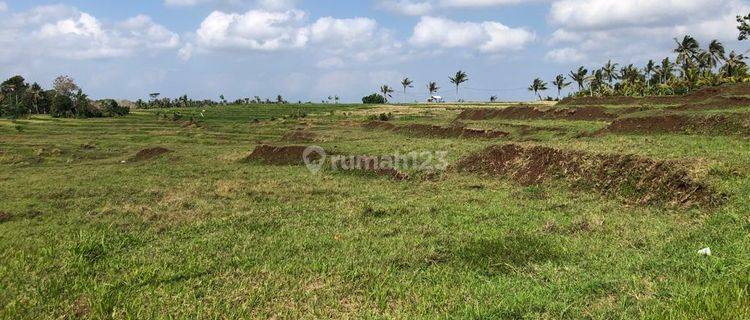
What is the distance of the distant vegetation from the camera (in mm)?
91375

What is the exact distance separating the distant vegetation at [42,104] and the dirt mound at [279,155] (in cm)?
7461

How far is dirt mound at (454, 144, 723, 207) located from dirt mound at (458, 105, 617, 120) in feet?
66.8

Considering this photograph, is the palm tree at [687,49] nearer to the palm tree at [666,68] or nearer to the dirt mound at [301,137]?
the palm tree at [666,68]

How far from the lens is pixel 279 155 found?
31.4 metres

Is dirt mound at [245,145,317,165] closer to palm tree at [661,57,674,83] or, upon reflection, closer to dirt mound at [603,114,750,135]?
dirt mound at [603,114,750,135]

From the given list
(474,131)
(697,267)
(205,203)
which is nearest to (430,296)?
(697,267)

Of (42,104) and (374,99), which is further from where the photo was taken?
(374,99)

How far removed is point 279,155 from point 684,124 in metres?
22.2

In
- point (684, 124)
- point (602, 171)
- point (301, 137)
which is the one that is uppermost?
point (684, 124)

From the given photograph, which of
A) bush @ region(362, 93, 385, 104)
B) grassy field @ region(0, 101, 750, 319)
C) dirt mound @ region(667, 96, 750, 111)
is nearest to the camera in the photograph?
grassy field @ region(0, 101, 750, 319)

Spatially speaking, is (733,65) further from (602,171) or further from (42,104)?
(42,104)

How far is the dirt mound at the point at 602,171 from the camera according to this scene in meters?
14.1

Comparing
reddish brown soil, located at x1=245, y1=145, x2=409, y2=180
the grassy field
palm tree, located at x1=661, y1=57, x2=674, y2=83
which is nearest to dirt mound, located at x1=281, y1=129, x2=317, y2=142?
reddish brown soil, located at x1=245, y1=145, x2=409, y2=180

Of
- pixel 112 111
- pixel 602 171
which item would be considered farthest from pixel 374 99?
pixel 602 171
